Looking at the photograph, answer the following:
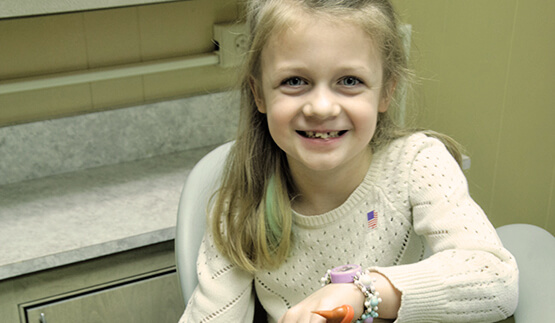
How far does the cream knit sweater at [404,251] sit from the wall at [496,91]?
2.12 feet

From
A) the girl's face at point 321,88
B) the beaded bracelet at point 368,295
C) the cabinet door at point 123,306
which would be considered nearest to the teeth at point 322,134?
the girl's face at point 321,88

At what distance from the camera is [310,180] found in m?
1.18

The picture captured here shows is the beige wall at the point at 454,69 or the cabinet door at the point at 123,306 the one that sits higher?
the beige wall at the point at 454,69

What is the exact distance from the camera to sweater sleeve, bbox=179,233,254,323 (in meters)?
1.14

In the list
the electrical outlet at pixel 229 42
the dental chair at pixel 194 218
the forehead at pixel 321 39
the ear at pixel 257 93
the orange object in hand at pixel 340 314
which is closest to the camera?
the orange object in hand at pixel 340 314

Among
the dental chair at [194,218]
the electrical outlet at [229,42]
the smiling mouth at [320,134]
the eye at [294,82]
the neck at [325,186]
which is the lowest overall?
the dental chair at [194,218]

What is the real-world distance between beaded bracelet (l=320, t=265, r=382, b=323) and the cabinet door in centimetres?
63

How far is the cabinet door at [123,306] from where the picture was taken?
54.7 inches

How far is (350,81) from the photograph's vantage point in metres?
1.03

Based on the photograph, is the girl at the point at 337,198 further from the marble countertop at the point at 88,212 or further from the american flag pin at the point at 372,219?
the marble countertop at the point at 88,212

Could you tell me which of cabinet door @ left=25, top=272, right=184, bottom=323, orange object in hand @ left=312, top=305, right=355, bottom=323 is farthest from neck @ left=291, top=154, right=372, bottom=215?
cabinet door @ left=25, top=272, right=184, bottom=323

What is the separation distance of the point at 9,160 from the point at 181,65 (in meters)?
0.48

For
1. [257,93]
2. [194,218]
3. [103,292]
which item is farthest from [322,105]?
[103,292]

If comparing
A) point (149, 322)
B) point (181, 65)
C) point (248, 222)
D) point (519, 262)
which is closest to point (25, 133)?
point (181, 65)
